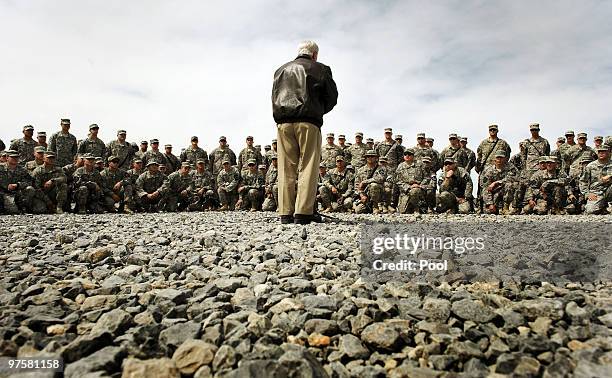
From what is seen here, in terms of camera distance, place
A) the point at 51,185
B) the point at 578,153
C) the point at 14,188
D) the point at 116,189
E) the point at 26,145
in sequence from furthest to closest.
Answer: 1. the point at 578,153
2. the point at 26,145
3. the point at 116,189
4. the point at 51,185
5. the point at 14,188

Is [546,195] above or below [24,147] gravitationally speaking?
below

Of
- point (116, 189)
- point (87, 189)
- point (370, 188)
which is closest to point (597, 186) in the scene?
point (370, 188)

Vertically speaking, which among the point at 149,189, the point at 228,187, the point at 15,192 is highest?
the point at 228,187

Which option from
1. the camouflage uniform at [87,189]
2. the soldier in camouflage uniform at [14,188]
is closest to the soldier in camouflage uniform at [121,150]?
the camouflage uniform at [87,189]

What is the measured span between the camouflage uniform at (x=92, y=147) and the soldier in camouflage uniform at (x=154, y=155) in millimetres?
1490

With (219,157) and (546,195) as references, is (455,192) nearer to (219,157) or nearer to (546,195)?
(546,195)

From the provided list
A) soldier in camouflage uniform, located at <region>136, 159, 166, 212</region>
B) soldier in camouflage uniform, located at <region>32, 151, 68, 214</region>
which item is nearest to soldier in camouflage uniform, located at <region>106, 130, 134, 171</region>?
→ soldier in camouflage uniform, located at <region>136, 159, 166, 212</region>

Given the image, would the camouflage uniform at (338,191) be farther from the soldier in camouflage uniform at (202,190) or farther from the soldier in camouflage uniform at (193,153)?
the soldier in camouflage uniform at (193,153)

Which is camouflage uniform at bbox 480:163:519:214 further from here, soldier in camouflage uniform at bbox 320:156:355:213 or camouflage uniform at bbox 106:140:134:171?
camouflage uniform at bbox 106:140:134:171

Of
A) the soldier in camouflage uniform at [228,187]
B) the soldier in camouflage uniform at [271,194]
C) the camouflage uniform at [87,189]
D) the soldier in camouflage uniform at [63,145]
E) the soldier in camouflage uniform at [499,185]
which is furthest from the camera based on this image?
the soldier in camouflage uniform at [228,187]

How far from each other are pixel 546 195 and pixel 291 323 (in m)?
12.8

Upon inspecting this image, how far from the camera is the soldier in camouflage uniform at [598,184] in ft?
39.5

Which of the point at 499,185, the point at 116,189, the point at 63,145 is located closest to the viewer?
the point at 499,185

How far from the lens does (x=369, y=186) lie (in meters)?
13.2
